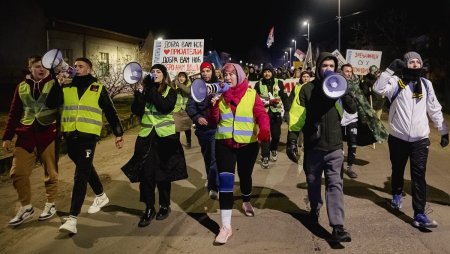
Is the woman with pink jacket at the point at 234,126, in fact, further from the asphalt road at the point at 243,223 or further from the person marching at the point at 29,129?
the person marching at the point at 29,129

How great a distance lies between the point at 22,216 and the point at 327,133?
3937 mm

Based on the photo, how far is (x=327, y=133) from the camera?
194 inches

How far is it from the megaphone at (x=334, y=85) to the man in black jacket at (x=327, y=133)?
220 mm

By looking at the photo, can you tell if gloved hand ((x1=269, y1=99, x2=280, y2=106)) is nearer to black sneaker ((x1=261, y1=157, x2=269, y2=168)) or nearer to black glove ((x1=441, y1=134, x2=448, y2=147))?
black sneaker ((x1=261, y1=157, x2=269, y2=168))

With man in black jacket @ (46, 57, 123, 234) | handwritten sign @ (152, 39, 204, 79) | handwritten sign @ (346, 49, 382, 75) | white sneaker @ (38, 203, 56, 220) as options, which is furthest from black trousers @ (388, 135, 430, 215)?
handwritten sign @ (346, 49, 382, 75)

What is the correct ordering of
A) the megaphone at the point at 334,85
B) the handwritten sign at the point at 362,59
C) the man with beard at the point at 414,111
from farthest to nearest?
the handwritten sign at the point at 362,59 < the man with beard at the point at 414,111 < the megaphone at the point at 334,85

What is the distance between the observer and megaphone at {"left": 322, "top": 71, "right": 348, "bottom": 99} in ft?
15.2

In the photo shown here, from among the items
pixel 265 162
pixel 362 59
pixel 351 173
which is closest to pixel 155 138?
pixel 265 162

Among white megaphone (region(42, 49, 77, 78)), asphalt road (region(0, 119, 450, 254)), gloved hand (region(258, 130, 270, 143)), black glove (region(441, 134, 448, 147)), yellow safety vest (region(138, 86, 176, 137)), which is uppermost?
white megaphone (region(42, 49, 77, 78))

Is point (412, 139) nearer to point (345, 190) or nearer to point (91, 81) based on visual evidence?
point (345, 190)

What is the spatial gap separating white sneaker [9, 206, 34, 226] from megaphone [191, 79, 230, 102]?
262 centimetres

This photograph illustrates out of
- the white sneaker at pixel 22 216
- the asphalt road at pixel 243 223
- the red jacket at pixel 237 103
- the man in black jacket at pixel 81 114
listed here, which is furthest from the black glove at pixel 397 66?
the white sneaker at pixel 22 216

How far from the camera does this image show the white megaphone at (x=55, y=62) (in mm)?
5523

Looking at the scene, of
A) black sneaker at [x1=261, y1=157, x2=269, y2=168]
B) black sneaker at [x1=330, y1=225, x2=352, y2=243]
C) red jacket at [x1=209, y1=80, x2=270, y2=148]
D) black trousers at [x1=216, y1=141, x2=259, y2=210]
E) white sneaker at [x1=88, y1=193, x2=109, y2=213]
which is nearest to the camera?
black sneaker at [x1=330, y1=225, x2=352, y2=243]
